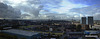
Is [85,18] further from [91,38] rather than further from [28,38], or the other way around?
[28,38]

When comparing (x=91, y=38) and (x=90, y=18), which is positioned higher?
(x=90, y=18)

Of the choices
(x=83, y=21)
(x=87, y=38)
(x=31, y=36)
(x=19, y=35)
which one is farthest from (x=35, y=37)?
(x=83, y=21)

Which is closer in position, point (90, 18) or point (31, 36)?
point (31, 36)

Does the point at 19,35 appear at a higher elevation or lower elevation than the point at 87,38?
higher

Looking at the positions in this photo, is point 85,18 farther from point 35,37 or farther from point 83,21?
point 35,37

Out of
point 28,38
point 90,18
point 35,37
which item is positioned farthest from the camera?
point 90,18

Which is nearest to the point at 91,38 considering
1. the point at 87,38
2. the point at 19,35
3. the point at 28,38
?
the point at 87,38

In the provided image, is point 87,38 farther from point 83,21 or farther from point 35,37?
point 83,21

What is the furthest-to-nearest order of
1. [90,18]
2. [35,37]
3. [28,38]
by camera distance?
[90,18] < [35,37] < [28,38]

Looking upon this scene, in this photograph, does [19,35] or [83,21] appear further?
[83,21]
